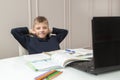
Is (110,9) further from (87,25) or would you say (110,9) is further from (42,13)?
(42,13)

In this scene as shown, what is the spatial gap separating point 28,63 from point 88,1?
254 centimetres

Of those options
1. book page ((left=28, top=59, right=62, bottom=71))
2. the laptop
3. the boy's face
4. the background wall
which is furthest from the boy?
the laptop

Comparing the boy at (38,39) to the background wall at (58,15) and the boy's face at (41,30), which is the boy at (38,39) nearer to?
the boy's face at (41,30)

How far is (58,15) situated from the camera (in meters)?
3.15

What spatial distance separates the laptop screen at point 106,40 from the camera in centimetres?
87

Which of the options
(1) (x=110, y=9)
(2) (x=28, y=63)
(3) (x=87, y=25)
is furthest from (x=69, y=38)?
(2) (x=28, y=63)

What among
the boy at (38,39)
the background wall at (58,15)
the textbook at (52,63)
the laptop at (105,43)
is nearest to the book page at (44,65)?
the textbook at (52,63)

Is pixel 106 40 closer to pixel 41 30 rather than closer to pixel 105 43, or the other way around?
pixel 105 43

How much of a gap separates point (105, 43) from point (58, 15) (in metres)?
2.29

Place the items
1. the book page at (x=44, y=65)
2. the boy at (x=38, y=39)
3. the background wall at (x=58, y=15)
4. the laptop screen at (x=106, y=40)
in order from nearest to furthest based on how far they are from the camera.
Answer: the laptop screen at (x=106, y=40) < the book page at (x=44, y=65) < the boy at (x=38, y=39) < the background wall at (x=58, y=15)

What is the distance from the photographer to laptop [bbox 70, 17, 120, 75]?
0.87 meters

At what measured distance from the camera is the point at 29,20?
9.29 ft

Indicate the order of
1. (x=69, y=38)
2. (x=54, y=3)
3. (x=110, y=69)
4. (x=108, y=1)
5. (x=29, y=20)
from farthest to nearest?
(x=108, y=1)
(x=69, y=38)
(x=54, y=3)
(x=29, y=20)
(x=110, y=69)

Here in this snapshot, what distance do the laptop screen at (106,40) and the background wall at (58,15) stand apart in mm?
1938
